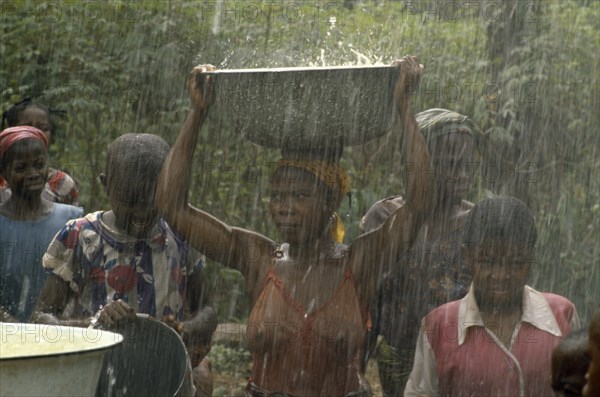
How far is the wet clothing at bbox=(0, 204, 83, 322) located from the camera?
17.9 feet

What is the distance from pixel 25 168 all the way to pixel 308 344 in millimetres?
2209

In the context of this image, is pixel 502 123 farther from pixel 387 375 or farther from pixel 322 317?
pixel 322 317

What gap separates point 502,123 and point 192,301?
4261mm

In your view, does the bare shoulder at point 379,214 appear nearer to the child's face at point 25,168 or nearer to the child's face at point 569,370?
the child's face at point 25,168

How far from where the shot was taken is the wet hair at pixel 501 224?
13.6ft

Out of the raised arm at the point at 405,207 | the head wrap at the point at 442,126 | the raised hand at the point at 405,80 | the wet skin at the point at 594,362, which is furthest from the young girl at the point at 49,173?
the wet skin at the point at 594,362

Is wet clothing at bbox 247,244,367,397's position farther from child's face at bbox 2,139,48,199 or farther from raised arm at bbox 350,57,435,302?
child's face at bbox 2,139,48,199

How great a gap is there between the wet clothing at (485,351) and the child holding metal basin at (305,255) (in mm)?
284

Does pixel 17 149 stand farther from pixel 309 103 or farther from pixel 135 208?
pixel 309 103

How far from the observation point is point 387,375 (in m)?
5.29

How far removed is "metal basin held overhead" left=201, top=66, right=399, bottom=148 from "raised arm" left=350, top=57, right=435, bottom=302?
65 mm

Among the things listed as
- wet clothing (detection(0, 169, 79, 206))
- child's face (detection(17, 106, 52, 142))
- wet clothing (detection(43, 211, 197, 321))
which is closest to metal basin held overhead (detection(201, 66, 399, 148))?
wet clothing (detection(43, 211, 197, 321))

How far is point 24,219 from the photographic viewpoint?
→ 560 centimetres

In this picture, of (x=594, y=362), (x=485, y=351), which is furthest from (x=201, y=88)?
(x=594, y=362)
